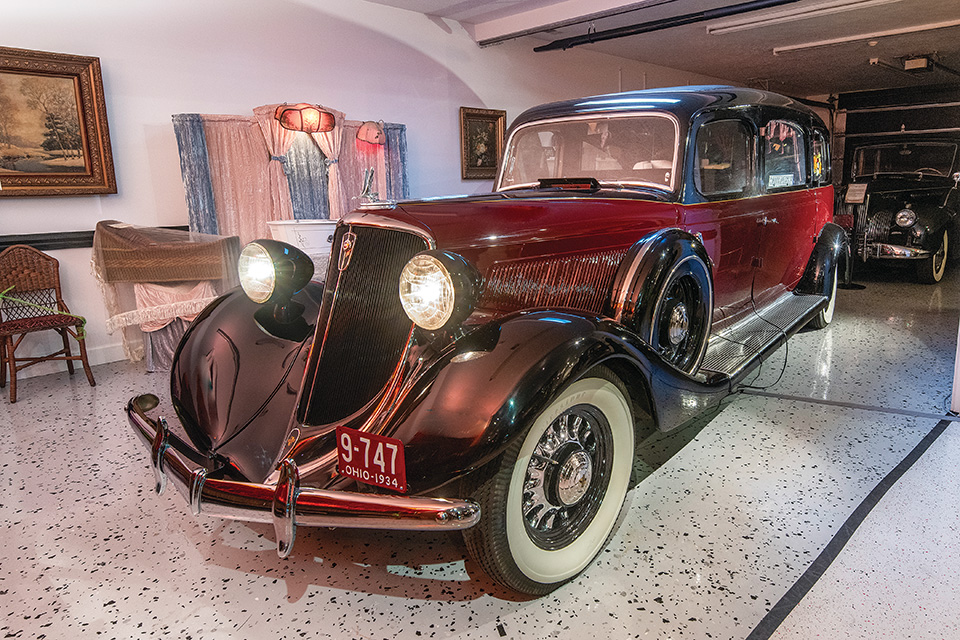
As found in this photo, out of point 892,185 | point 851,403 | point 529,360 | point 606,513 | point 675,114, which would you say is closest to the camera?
point 529,360

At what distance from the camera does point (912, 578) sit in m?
1.78

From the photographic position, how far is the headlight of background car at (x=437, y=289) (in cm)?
159

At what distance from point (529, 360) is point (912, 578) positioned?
55.0 inches

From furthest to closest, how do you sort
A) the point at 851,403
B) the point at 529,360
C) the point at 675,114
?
the point at 851,403 → the point at 675,114 → the point at 529,360

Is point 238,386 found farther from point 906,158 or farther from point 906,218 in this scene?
point 906,158

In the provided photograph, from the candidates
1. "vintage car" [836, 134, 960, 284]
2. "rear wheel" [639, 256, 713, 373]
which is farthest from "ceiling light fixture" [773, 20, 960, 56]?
"rear wheel" [639, 256, 713, 373]

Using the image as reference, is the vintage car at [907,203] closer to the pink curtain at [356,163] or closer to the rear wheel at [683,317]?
the rear wheel at [683,317]

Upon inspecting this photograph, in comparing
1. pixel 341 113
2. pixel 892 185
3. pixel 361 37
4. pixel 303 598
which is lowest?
pixel 303 598

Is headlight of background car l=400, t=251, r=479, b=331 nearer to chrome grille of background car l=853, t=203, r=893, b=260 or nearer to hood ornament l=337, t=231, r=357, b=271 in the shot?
hood ornament l=337, t=231, r=357, b=271

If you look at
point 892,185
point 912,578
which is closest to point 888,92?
point 892,185

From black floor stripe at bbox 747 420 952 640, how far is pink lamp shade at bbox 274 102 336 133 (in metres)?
5.05

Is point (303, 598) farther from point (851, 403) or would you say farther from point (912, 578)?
point (851, 403)

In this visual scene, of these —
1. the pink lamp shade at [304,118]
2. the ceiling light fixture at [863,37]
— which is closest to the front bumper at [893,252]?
the ceiling light fixture at [863,37]

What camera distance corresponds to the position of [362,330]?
1.90 metres
